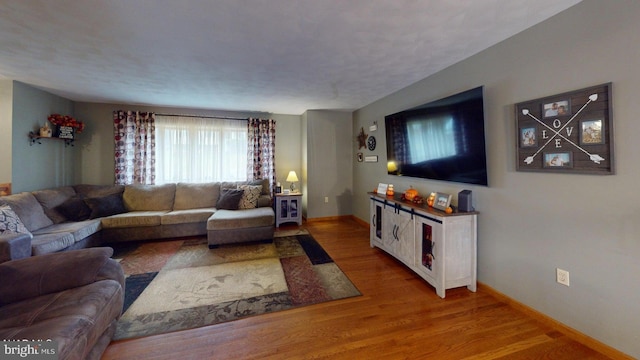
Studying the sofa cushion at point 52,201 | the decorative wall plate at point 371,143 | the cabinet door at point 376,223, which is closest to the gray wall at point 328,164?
the decorative wall plate at point 371,143

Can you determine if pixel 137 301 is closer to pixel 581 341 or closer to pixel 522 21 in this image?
pixel 581 341

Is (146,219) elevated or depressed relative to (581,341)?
elevated

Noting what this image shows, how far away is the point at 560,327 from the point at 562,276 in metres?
0.39

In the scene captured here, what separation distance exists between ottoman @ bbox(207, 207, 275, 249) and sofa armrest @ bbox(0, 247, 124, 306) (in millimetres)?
1734

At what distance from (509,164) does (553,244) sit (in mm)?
710

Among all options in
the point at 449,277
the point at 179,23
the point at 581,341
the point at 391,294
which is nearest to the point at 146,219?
the point at 179,23

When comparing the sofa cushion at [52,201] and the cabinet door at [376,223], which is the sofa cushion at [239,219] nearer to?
the cabinet door at [376,223]

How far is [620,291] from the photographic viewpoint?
4.85 feet

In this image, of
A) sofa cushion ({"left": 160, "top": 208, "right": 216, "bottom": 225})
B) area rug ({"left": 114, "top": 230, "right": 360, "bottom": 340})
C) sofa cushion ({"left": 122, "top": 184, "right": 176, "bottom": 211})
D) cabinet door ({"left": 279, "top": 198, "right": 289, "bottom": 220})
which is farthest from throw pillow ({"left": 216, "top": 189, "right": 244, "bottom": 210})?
sofa cushion ({"left": 122, "top": 184, "right": 176, "bottom": 211})

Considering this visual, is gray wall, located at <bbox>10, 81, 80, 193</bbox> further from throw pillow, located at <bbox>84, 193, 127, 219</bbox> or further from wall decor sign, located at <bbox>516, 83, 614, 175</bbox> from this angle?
wall decor sign, located at <bbox>516, 83, 614, 175</bbox>

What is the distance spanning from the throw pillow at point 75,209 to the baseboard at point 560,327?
5.27m

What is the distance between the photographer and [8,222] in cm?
236

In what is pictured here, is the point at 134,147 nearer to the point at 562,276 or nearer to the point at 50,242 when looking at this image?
the point at 50,242

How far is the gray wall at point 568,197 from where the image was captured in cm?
144
